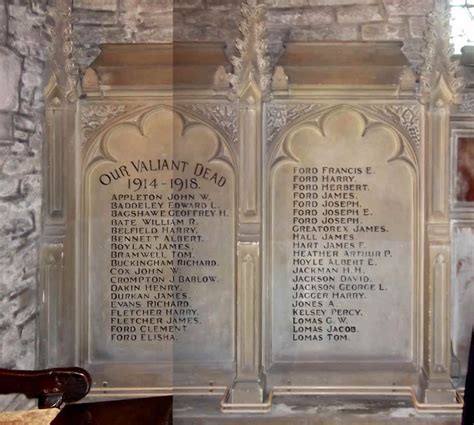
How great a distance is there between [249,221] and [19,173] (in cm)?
120

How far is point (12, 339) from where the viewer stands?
3.03 m

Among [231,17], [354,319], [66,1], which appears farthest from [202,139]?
[354,319]

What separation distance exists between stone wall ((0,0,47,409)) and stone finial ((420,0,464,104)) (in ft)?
6.74

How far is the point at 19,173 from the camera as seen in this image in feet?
10.0

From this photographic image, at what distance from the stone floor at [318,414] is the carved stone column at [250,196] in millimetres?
125

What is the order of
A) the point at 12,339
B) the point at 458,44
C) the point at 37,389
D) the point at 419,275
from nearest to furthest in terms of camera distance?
1. the point at 37,389
2. the point at 12,339
3. the point at 419,275
4. the point at 458,44

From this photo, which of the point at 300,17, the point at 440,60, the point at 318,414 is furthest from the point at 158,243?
the point at 440,60

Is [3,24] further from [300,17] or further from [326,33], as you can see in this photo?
[326,33]

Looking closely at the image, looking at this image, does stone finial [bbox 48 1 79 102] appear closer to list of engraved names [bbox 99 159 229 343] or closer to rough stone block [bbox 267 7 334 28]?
list of engraved names [bbox 99 159 229 343]

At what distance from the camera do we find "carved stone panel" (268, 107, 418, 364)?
330 centimetres

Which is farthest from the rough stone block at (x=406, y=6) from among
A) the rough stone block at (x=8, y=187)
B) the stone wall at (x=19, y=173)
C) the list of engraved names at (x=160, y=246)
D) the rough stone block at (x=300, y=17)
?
the rough stone block at (x=8, y=187)

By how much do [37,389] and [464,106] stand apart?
8.69 feet

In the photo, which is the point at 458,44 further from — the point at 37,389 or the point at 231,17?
the point at 37,389

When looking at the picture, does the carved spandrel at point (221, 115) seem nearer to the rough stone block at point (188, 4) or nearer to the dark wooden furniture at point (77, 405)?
the rough stone block at point (188, 4)
